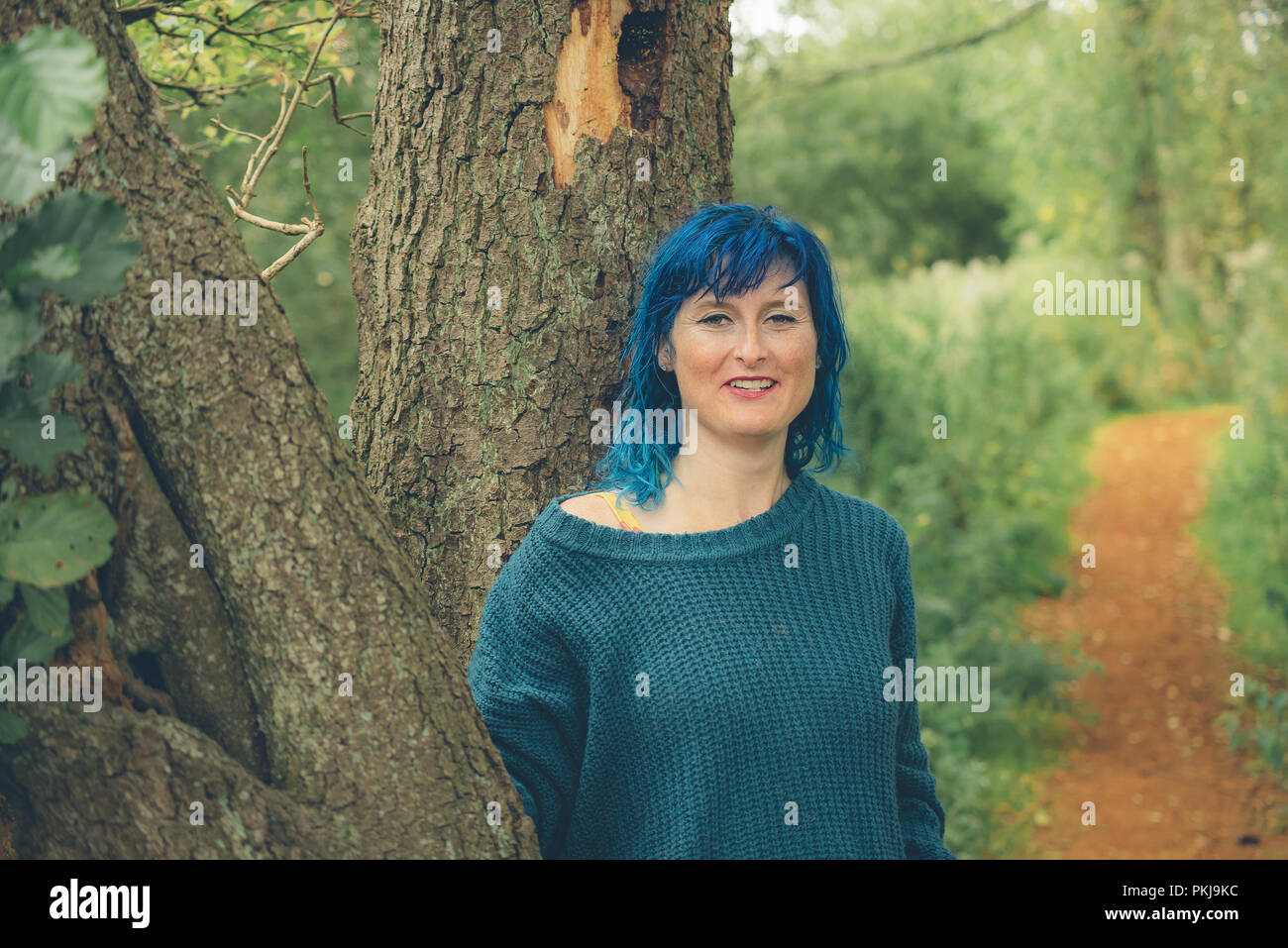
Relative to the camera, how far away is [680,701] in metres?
1.92

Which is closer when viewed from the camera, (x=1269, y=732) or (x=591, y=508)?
(x=591, y=508)

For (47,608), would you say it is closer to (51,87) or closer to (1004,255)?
(51,87)

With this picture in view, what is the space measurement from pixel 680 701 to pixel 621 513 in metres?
0.37

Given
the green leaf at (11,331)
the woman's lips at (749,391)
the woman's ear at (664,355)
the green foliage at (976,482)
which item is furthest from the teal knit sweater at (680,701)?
the green foliage at (976,482)

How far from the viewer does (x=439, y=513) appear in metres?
2.37

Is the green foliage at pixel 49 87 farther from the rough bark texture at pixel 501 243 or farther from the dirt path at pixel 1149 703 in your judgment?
the dirt path at pixel 1149 703

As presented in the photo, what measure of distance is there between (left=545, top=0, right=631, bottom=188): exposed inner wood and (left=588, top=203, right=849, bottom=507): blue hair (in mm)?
283

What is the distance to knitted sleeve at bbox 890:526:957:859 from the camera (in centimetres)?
217

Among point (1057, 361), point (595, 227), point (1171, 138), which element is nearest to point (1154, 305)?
point (1171, 138)

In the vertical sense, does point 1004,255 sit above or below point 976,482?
above

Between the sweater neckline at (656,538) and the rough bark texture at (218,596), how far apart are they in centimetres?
43

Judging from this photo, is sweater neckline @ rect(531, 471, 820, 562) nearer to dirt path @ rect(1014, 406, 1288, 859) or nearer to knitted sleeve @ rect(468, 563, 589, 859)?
knitted sleeve @ rect(468, 563, 589, 859)

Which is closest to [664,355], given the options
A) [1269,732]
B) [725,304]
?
[725,304]
